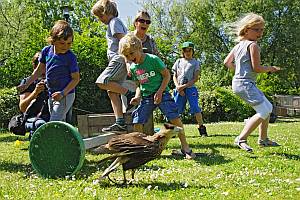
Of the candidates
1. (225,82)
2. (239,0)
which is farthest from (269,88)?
(239,0)

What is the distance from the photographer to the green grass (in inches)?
167

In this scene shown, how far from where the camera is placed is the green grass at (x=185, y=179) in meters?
4.23

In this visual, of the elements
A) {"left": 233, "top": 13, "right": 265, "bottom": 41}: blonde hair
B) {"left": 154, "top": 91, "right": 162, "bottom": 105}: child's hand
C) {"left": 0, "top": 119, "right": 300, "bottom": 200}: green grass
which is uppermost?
{"left": 233, "top": 13, "right": 265, "bottom": 41}: blonde hair

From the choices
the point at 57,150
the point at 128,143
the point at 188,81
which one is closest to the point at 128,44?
the point at 128,143

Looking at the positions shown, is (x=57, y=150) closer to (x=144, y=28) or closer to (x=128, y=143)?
(x=128, y=143)

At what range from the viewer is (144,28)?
721 centimetres

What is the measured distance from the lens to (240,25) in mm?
7023

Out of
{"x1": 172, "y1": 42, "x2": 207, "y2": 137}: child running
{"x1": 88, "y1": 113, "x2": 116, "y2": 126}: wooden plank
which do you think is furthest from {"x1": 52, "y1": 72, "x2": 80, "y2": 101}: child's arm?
{"x1": 172, "y1": 42, "x2": 207, "y2": 137}: child running

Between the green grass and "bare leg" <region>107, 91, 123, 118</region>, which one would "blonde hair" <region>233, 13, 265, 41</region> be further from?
"bare leg" <region>107, 91, 123, 118</region>

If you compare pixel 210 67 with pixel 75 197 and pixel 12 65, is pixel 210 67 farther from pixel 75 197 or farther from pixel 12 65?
pixel 75 197

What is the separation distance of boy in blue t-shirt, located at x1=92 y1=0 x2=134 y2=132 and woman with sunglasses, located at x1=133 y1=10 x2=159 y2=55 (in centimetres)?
28

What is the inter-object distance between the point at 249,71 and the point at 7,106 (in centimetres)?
1208

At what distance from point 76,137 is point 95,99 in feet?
44.2

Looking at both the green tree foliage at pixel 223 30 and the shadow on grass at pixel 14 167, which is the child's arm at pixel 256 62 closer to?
the shadow on grass at pixel 14 167
